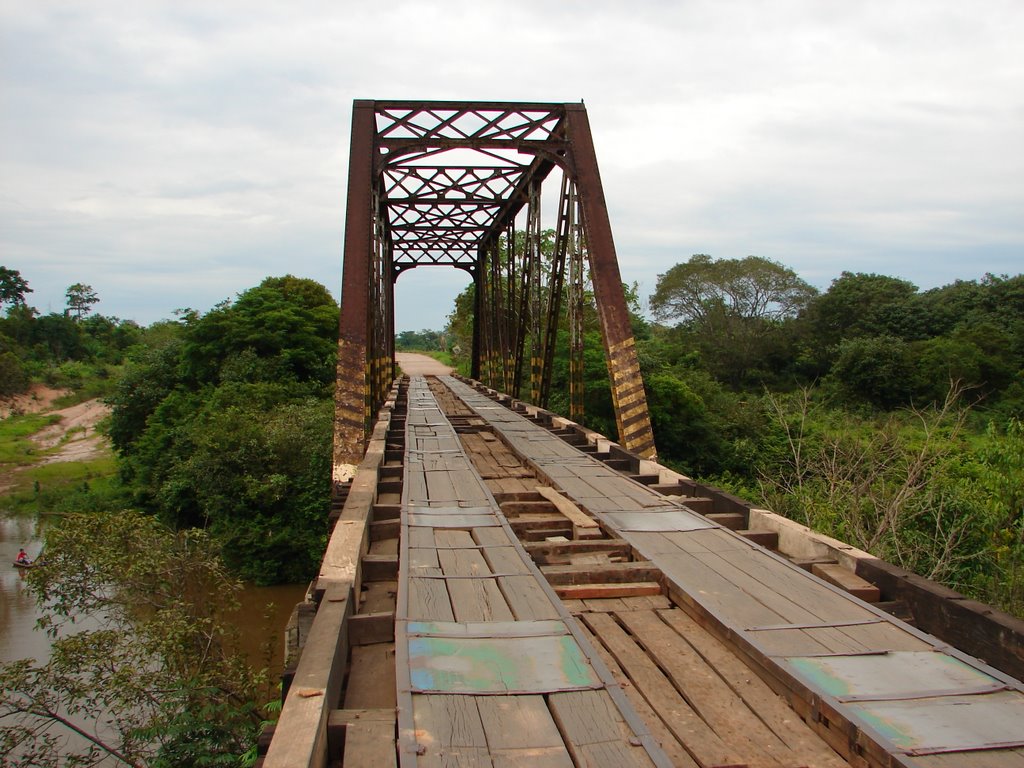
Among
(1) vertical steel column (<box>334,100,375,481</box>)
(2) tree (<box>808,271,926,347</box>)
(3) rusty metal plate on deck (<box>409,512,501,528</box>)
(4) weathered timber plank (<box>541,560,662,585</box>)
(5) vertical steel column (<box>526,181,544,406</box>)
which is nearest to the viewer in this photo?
(4) weathered timber plank (<box>541,560,662,585</box>)

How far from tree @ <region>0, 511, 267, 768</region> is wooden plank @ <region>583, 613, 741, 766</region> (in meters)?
5.46

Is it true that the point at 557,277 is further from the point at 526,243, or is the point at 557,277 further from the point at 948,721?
the point at 948,721

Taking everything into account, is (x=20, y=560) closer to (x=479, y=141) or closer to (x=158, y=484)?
(x=158, y=484)

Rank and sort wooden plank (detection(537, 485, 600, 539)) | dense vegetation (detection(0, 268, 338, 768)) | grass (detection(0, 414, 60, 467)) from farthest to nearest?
grass (detection(0, 414, 60, 467)) → dense vegetation (detection(0, 268, 338, 768)) → wooden plank (detection(537, 485, 600, 539))

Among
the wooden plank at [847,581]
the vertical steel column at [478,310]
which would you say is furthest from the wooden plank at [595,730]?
the vertical steel column at [478,310]

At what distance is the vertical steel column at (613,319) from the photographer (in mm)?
7328

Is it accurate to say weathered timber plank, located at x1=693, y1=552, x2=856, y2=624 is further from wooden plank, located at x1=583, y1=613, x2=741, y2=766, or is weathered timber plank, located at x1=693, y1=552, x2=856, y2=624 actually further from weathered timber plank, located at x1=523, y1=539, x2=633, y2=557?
wooden plank, located at x1=583, y1=613, x2=741, y2=766

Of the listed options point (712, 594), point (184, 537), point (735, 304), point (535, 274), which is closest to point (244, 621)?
point (184, 537)

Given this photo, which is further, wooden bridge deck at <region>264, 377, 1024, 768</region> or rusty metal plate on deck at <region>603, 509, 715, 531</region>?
rusty metal plate on deck at <region>603, 509, 715, 531</region>

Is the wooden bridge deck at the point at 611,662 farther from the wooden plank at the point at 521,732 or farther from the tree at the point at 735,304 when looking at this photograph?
the tree at the point at 735,304

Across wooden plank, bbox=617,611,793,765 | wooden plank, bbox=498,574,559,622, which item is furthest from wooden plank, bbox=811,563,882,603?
wooden plank, bbox=498,574,559,622

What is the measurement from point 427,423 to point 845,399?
22247 mm

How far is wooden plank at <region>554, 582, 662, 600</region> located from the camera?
12.0 feet

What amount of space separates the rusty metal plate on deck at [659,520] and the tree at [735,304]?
100 ft
